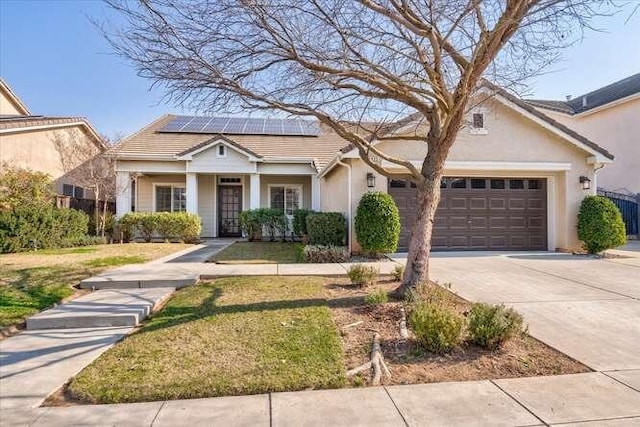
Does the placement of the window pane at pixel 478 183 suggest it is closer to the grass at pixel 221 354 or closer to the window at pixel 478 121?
the window at pixel 478 121

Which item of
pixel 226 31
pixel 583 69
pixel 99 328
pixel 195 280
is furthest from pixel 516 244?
pixel 99 328

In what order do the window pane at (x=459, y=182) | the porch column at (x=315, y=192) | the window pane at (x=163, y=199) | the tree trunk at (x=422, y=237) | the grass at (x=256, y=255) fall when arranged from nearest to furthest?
the tree trunk at (x=422, y=237) → the grass at (x=256, y=255) → the window pane at (x=459, y=182) → the porch column at (x=315, y=192) → the window pane at (x=163, y=199)

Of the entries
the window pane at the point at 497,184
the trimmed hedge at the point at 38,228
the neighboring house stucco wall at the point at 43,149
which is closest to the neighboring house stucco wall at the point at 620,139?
the window pane at the point at 497,184

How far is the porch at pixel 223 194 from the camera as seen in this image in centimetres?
1791

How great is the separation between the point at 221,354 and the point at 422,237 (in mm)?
3698

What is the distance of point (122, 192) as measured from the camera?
16250 mm

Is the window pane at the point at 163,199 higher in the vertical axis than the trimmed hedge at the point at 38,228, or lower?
higher

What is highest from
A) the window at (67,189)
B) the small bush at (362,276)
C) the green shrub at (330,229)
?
the window at (67,189)

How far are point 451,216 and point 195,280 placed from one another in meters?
8.46

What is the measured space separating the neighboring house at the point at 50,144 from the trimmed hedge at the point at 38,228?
3.10m

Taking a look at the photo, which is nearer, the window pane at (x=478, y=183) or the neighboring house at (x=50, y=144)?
the window pane at (x=478, y=183)

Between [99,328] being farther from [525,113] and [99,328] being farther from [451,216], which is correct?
[525,113]

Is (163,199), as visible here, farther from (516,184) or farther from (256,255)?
(516,184)

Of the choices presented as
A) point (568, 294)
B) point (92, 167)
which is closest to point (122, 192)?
point (92, 167)
